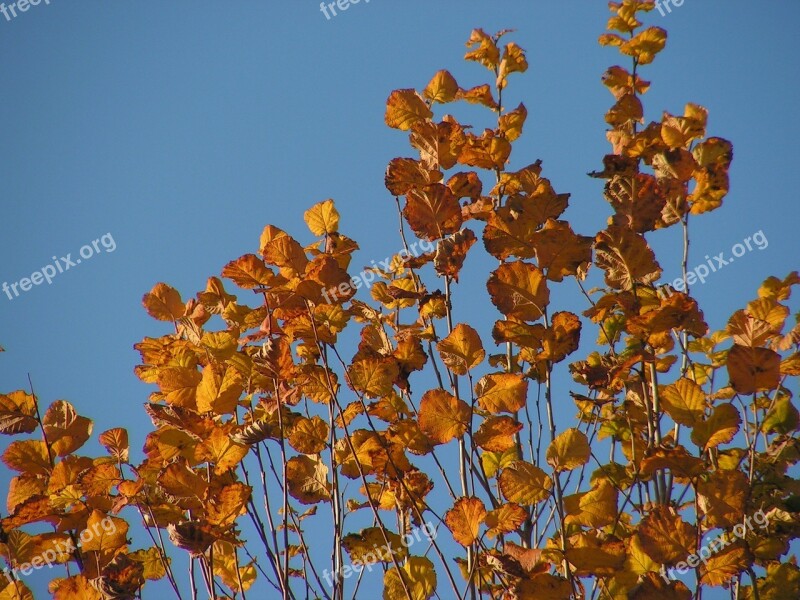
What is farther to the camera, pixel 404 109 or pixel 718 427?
pixel 404 109

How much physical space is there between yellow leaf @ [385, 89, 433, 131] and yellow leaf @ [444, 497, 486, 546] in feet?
2.81

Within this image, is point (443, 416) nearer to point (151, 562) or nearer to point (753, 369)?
point (753, 369)

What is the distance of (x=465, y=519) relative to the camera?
4.85ft

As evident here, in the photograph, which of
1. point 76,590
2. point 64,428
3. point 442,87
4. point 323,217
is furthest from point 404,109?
point 76,590

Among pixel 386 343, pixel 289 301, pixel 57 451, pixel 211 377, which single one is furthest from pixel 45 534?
pixel 386 343

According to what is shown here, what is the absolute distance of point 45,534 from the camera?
1691 mm

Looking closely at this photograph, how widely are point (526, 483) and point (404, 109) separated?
2.87 feet

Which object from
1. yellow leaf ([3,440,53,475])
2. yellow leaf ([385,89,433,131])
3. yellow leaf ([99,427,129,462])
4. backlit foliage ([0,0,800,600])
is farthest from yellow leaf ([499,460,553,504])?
yellow leaf ([3,440,53,475])

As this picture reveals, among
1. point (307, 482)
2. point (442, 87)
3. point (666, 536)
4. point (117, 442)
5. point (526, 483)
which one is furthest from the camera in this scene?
point (442, 87)

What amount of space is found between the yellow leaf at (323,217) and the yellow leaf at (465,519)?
2.45ft

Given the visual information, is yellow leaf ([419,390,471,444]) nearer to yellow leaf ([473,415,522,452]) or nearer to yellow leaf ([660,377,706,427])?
yellow leaf ([473,415,522,452])

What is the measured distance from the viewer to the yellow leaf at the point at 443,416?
1.50 m

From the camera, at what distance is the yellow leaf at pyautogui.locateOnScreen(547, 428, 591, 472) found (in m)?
1.51

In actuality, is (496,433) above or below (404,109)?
below
